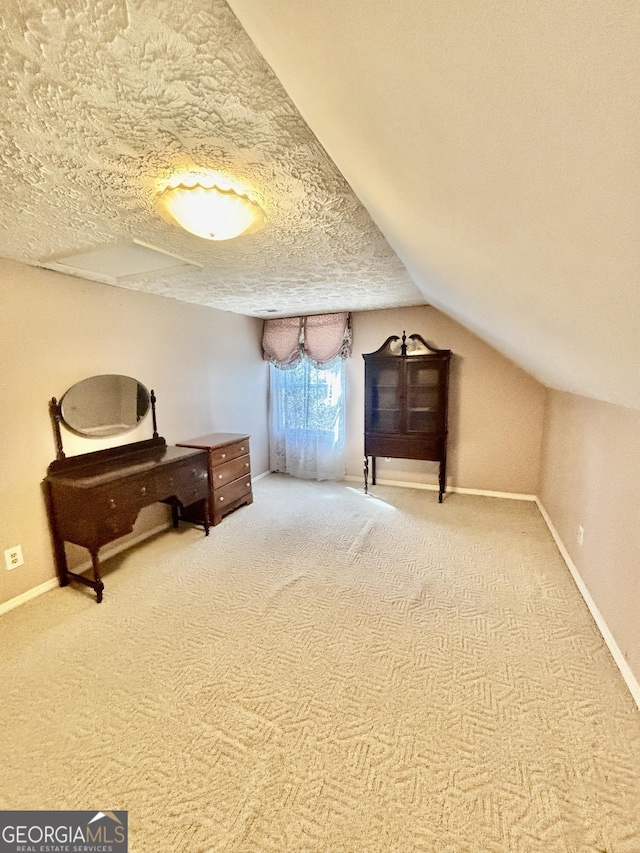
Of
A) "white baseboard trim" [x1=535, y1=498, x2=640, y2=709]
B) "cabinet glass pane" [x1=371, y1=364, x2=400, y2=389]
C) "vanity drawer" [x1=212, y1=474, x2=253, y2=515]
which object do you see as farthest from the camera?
"cabinet glass pane" [x1=371, y1=364, x2=400, y2=389]

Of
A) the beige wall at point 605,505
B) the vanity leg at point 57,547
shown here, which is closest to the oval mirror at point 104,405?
the vanity leg at point 57,547

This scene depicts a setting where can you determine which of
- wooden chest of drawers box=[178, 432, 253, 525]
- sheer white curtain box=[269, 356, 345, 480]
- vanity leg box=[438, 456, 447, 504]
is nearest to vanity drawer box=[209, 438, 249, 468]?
wooden chest of drawers box=[178, 432, 253, 525]

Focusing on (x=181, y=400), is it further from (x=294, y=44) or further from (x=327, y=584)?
(x=294, y=44)

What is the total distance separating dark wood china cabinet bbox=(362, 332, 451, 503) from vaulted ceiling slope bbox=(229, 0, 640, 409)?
2.41 metres

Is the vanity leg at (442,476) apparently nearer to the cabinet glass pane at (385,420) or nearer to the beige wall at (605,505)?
the cabinet glass pane at (385,420)

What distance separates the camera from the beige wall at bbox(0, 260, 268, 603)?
2.10 m

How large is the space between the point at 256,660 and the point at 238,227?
2.00 meters

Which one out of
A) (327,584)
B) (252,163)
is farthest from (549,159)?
(327,584)

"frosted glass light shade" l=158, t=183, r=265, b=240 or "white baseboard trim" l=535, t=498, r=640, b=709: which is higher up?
"frosted glass light shade" l=158, t=183, r=265, b=240

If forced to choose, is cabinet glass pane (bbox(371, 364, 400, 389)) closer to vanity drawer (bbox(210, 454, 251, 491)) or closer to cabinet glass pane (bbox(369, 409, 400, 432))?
cabinet glass pane (bbox(369, 409, 400, 432))

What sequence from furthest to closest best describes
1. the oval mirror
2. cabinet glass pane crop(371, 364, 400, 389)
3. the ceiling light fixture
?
cabinet glass pane crop(371, 364, 400, 389) < the oval mirror < the ceiling light fixture

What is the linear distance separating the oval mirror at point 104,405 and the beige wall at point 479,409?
8.46ft

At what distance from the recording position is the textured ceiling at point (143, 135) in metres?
0.75
